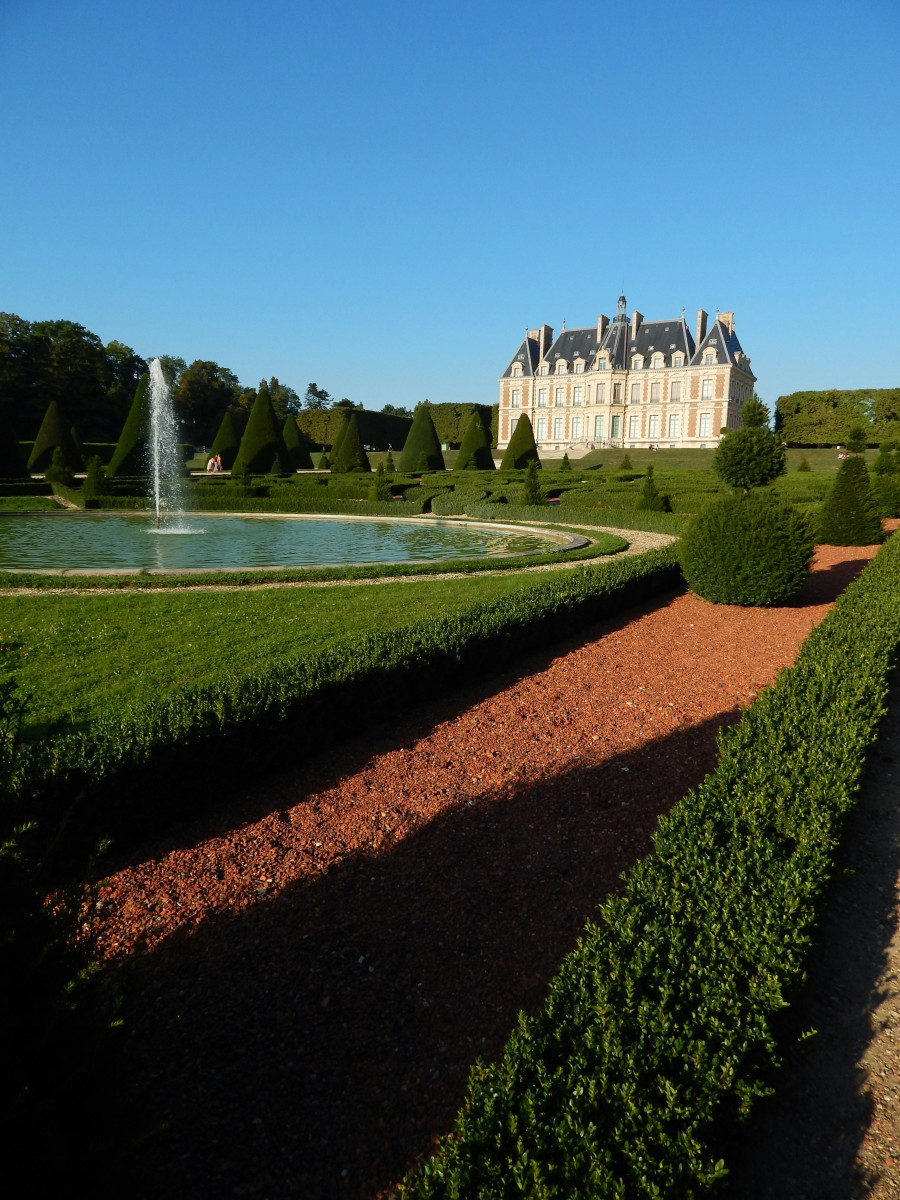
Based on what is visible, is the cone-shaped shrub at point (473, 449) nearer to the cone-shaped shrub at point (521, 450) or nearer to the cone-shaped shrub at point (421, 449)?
the cone-shaped shrub at point (521, 450)

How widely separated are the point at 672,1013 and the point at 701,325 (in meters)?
60.4

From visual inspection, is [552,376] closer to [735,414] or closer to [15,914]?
[735,414]

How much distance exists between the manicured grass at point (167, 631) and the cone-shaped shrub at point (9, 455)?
2621cm

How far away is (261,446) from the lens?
3262cm

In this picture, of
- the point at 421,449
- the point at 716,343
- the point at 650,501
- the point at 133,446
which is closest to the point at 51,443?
the point at 133,446

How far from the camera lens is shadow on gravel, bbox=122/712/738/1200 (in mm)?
2092

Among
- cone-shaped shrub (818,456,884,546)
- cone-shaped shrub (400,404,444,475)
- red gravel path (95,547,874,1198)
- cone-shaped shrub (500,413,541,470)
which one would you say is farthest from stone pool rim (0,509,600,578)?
cone-shaped shrub (500,413,541,470)

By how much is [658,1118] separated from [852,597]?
7118 millimetres

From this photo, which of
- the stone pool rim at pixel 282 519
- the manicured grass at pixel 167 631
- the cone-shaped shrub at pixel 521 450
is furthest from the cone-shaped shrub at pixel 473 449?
the manicured grass at pixel 167 631

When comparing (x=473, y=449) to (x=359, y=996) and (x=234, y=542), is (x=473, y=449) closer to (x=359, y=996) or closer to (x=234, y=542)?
(x=234, y=542)

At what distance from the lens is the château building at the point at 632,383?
53.5m

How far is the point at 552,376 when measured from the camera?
190ft

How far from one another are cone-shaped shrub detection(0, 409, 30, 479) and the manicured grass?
26210 mm

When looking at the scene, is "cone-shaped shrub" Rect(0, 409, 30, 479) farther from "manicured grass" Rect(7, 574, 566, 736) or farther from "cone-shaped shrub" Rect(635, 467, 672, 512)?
"cone-shaped shrub" Rect(635, 467, 672, 512)
